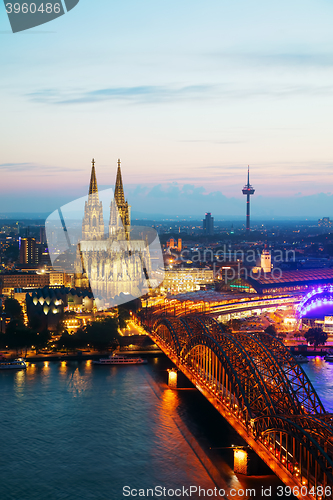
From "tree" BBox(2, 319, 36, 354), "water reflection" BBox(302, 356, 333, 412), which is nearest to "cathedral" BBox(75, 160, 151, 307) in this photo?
"tree" BBox(2, 319, 36, 354)

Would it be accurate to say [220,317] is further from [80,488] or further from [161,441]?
[80,488]

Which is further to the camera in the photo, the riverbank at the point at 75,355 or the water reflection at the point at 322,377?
the riverbank at the point at 75,355

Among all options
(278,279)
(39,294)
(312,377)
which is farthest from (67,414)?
(278,279)

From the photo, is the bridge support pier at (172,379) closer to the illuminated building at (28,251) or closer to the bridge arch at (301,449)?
the bridge arch at (301,449)

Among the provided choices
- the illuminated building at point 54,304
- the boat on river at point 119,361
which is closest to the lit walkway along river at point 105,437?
the boat on river at point 119,361

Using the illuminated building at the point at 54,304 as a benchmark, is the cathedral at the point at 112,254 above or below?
above

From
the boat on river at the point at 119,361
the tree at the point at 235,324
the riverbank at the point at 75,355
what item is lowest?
the boat on river at the point at 119,361


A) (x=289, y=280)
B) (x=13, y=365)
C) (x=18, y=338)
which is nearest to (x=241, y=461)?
(x=13, y=365)

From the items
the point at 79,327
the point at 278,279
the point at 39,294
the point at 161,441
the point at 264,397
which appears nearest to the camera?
the point at 264,397
